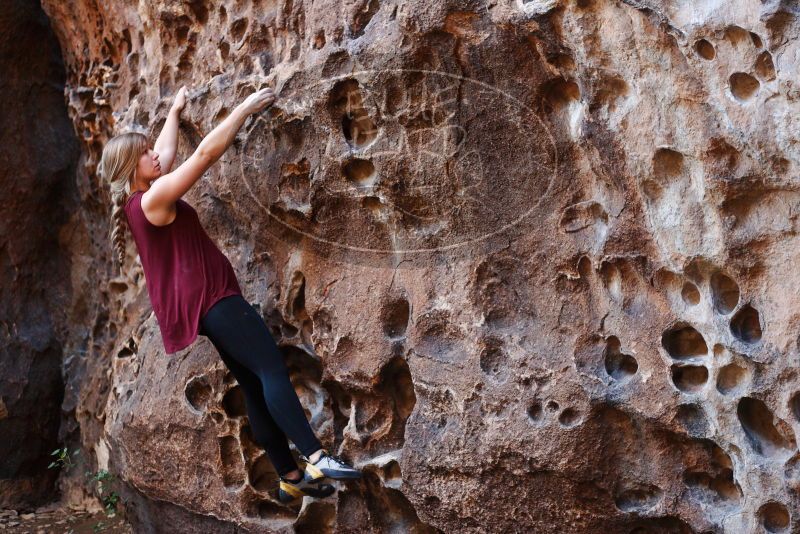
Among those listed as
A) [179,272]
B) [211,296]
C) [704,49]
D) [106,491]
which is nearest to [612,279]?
[704,49]

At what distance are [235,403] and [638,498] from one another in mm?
1454

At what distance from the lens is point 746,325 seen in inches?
110

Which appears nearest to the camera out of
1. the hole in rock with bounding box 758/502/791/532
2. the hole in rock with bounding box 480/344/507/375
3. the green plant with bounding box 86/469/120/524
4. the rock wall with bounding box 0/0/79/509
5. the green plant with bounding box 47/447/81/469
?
the hole in rock with bounding box 758/502/791/532

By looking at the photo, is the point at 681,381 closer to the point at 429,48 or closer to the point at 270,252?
the point at 429,48

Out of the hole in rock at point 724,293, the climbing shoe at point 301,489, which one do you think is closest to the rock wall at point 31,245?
the climbing shoe at point 301,489

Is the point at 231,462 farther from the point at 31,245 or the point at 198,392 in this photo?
the point at 31,245

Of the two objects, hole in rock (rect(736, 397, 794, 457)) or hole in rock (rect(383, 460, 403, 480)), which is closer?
hole in rock (rect(736, 397, 794, 457))

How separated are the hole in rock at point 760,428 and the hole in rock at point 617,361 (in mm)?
330

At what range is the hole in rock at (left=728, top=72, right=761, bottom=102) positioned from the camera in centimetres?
264

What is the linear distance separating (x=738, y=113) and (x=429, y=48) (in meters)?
0.94

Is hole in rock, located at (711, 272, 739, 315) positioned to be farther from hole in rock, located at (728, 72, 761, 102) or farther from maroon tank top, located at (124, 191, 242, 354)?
maroon tank top, located at (124, 191, 242, 354)

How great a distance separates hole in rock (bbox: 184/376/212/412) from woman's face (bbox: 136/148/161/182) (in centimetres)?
77

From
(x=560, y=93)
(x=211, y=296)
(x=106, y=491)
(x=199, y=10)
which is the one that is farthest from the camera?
(x=106, y=491)

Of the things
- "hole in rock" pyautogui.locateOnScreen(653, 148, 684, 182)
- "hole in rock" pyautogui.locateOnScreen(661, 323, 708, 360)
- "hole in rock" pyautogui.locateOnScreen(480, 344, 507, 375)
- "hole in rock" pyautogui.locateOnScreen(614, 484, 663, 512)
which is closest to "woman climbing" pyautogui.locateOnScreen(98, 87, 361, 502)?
"hole in rock" pyautogui.locateOnScreen(480, 344, 507, 375)
